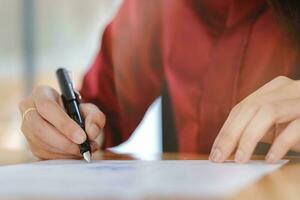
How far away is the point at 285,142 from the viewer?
20.7 inches

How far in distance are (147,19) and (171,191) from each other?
0.81 metres

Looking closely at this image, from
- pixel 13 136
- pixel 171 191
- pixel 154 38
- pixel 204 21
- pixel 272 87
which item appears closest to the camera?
pixel 171 191

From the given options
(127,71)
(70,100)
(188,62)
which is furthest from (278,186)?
(127,71)

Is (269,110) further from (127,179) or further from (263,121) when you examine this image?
(127,179)

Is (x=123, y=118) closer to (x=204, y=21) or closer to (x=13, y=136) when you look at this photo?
(x=204, y=21)

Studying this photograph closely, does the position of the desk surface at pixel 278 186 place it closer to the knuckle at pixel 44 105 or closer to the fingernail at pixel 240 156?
the fingernail at pixel 240 156

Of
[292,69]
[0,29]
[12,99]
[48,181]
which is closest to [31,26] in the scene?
[0,29]

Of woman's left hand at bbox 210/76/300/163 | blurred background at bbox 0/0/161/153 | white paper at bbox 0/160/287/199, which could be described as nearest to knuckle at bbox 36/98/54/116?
white paper at bbox 0/160/287/199

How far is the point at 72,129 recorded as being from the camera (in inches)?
23.9

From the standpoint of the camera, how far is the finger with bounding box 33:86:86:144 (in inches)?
A: 23.6

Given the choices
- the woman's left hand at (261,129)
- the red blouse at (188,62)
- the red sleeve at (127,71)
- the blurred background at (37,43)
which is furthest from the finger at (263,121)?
the blurred background at (37,43)

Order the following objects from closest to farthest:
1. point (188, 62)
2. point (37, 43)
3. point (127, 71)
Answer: point (188, 62) → point (127, 71) → point (37, 43)

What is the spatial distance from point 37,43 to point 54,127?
4.63 ft

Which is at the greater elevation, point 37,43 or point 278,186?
point 278,186
